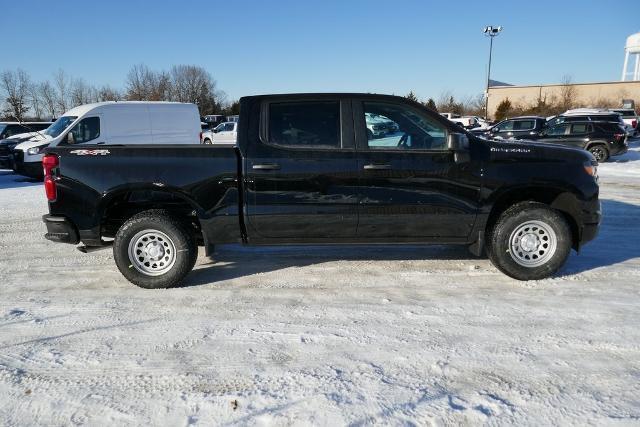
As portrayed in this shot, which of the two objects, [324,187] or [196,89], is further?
[196,89]

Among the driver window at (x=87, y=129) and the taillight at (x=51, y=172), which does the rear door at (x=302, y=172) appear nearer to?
the taillight at (x=51, y=172)

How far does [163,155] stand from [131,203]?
2.32 ft

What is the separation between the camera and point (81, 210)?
4363 millimetres

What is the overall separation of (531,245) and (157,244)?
12.5ft

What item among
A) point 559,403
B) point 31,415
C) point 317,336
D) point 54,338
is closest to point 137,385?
point 31,415

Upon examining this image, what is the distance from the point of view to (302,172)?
4.30 meters

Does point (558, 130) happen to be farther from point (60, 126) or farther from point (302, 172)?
point (60, 126)

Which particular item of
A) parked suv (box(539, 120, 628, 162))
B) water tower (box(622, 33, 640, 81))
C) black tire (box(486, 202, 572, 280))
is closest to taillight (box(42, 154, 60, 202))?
black tire (box(486, 202, 572, 280))

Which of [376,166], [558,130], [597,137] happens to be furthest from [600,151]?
[376,166]

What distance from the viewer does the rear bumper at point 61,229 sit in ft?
14.4

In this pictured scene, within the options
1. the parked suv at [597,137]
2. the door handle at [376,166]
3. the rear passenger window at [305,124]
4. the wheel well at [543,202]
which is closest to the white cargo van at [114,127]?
the rear passenger window at [305,124]

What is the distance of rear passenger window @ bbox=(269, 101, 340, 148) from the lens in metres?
4.38

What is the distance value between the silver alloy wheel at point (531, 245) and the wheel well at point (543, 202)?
0.27 m

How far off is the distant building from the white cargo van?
52594 millimetres
